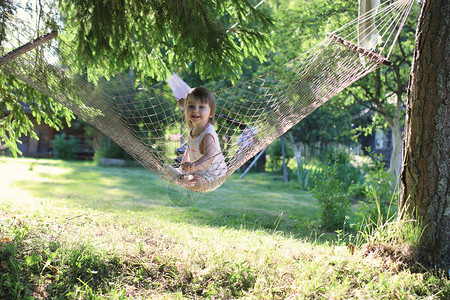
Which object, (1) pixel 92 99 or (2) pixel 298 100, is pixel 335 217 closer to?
(2) pixel 298 100

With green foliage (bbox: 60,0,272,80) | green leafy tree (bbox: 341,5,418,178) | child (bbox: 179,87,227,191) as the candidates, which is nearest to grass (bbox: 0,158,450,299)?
child (bbox: 179,87,227,191)

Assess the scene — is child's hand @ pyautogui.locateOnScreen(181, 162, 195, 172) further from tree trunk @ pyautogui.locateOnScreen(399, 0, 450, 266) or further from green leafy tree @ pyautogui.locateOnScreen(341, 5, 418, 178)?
green leafy tree @ pyautogui.locateOnScreen(341, 5, 418, 178)

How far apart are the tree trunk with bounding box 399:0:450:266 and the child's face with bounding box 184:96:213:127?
3.92 ft

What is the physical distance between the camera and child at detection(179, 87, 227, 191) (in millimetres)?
2229

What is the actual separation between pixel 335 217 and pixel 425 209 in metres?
1.49

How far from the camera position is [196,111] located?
2447 millimetres

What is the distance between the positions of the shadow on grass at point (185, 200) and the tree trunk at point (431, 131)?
1.30 metres

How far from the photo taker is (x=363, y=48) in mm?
2182

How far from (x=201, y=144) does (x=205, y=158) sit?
0.18m

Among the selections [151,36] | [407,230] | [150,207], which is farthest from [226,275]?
[150,207]

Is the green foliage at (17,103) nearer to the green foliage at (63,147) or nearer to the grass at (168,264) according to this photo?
the grass at (168,264)

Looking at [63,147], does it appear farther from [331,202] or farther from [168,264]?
[168,264]

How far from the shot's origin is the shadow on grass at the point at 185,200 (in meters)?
3.82

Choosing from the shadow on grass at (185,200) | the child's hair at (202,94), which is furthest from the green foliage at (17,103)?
the child's hair at (202,94)
